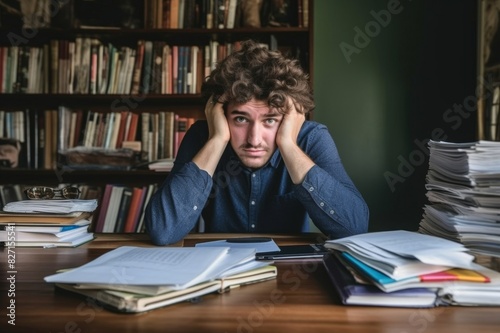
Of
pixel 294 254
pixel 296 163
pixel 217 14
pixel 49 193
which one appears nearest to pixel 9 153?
pixel 217 14

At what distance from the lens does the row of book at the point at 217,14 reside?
107 inches

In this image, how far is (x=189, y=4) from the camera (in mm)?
2758

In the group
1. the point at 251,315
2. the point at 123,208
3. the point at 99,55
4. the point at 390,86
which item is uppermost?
the point at 99,55

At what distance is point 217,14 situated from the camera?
2744mm

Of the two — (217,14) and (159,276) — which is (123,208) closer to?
(217,14)

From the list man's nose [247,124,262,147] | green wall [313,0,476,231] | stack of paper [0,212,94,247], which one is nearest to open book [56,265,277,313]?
stack of paper [0,212,94,247]

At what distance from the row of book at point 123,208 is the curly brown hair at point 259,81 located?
116cm

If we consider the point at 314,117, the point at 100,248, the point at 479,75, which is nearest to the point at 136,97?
the point at 314,117

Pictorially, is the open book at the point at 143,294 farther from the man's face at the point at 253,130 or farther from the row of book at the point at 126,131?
the row of book at the point at 126,131

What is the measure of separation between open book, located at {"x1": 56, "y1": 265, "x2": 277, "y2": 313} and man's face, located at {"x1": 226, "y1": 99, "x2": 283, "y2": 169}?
753 mm

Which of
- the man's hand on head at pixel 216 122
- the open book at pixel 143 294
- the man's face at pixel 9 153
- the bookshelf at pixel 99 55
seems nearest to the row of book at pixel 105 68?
the bookshelf at pixel 99 55

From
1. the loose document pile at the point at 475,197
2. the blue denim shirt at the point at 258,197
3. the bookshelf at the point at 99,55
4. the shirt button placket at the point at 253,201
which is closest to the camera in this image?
the loose document pile at the point at 475,197

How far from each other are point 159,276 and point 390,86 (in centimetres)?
256

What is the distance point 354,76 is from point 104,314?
102 inches
